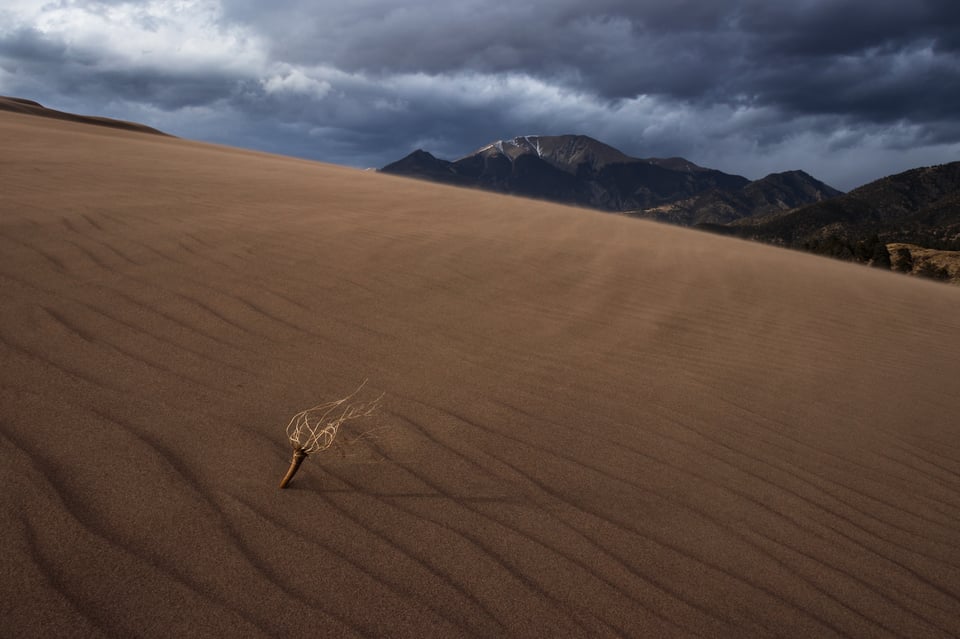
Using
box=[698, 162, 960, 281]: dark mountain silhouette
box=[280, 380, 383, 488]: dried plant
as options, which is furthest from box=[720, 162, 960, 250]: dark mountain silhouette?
box=[280, 380, 383, 488]: dried plant

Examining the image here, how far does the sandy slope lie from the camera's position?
6.19ft

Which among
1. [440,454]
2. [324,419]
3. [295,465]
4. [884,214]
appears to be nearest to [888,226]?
[884,214]

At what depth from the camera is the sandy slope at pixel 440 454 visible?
1.89 meters

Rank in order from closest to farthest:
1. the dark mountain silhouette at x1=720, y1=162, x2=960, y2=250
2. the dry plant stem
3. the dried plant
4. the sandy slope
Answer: the sandy slope → the dry plant stem → the dried plant → the dark mountain silhouette at x1=720, y1=162, x2=960, y2=250

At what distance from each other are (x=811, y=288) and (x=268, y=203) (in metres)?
6.92

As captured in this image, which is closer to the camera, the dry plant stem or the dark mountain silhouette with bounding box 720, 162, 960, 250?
the dry plant stem

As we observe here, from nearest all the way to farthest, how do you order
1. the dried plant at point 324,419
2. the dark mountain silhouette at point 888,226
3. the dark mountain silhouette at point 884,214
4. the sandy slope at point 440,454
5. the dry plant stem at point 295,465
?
the sandy slope at point 440,454
the dry plant stem at point 295,465
the dried plant at point 324,419
the dark mountain silhouette at point 888,226
the dark mountain silhouette at point 884,214

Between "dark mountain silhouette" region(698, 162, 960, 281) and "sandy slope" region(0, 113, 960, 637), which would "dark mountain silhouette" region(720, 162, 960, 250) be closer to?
"dark mountain silhouette" region(698, 162, 960, 281)

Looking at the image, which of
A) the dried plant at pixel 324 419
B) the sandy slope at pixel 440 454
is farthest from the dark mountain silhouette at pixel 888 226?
the dried plant at pixel 324 419

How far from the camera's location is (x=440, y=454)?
8.90 ft

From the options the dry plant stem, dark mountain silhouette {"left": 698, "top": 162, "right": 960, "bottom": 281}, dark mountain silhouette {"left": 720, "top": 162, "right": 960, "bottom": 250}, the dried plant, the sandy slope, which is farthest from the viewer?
dark mountain silhouette {"left": 720, "top": 162, "right": 960, "bottom": 250}

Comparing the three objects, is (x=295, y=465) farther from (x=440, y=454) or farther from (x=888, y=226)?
(x=888, y=226)

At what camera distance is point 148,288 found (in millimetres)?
4238

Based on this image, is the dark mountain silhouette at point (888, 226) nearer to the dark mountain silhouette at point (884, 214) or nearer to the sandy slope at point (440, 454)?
the dark mountain silhouette at point (884, 214)
